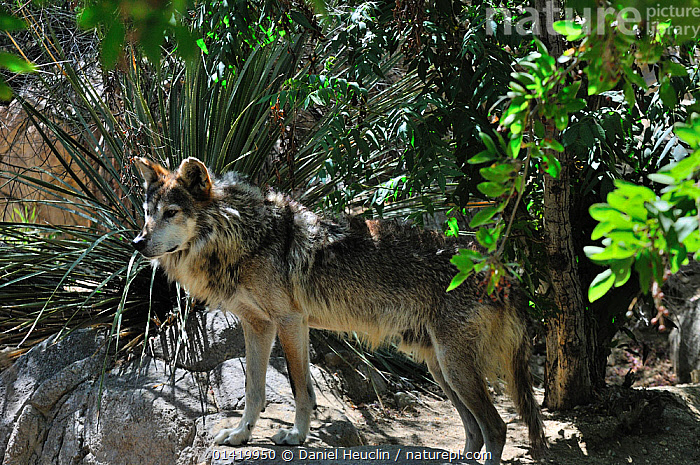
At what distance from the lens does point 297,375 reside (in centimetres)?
435

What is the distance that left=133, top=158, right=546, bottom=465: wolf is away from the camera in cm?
425

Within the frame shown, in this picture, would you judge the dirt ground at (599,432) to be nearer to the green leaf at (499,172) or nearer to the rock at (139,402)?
the rock at (139,402)

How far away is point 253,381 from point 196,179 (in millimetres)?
1427

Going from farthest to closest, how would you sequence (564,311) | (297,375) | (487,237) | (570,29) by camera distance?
1. (564,311)
2. (297,375)
3. (487,237)
4. (570,29)

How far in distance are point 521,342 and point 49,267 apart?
4.19m

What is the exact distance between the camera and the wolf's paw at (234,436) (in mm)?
4199

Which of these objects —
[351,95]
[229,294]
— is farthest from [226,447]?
[351,95]

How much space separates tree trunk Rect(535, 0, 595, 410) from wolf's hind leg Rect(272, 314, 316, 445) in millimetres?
A: 1977

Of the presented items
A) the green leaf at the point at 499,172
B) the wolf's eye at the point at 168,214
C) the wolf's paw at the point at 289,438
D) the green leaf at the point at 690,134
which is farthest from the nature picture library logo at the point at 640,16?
the wolf's paw at the point at 289,438

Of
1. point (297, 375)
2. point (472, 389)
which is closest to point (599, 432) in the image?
point (472, 389)

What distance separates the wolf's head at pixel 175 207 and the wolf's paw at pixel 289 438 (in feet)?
4.64

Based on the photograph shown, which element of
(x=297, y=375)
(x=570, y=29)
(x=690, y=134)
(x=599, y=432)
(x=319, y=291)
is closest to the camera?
(x=690, y=134)

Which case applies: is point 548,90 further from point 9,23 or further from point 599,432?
point 599,432

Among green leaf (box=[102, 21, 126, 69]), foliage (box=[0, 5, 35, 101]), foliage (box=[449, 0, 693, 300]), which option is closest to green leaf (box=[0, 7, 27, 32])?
foliage (box=[0, 5, 35, 101])
